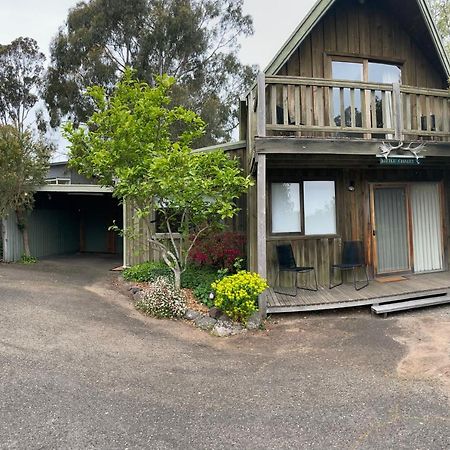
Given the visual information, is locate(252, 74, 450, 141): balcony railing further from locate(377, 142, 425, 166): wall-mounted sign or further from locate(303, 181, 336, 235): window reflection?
locate(303, 181, 336, 235): window reflection

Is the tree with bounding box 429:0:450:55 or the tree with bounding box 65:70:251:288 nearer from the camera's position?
the tree with bounding box 65:70:251:288

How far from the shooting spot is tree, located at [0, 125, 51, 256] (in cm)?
1130

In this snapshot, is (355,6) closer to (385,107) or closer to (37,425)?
(385,107)

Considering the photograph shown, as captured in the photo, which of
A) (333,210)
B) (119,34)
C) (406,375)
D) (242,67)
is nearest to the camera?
(406,375)

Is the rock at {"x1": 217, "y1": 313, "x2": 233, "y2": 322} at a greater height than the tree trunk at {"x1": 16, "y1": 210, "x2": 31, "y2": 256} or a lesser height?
lesser

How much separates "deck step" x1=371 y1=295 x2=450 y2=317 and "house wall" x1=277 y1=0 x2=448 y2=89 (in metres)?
4.86

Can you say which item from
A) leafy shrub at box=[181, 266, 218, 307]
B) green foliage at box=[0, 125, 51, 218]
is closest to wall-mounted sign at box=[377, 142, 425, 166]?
leafy shrub at box=[181, 266, 218, 307]

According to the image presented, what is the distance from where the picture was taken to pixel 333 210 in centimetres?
787

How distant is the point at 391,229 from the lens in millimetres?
8117

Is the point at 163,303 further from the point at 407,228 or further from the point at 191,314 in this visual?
the point at 407,228

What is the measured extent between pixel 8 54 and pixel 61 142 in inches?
236

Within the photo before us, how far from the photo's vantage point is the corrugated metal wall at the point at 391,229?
805 centimetres

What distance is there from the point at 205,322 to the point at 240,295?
0.78 meters

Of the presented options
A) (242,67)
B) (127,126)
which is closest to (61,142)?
(242,67)
